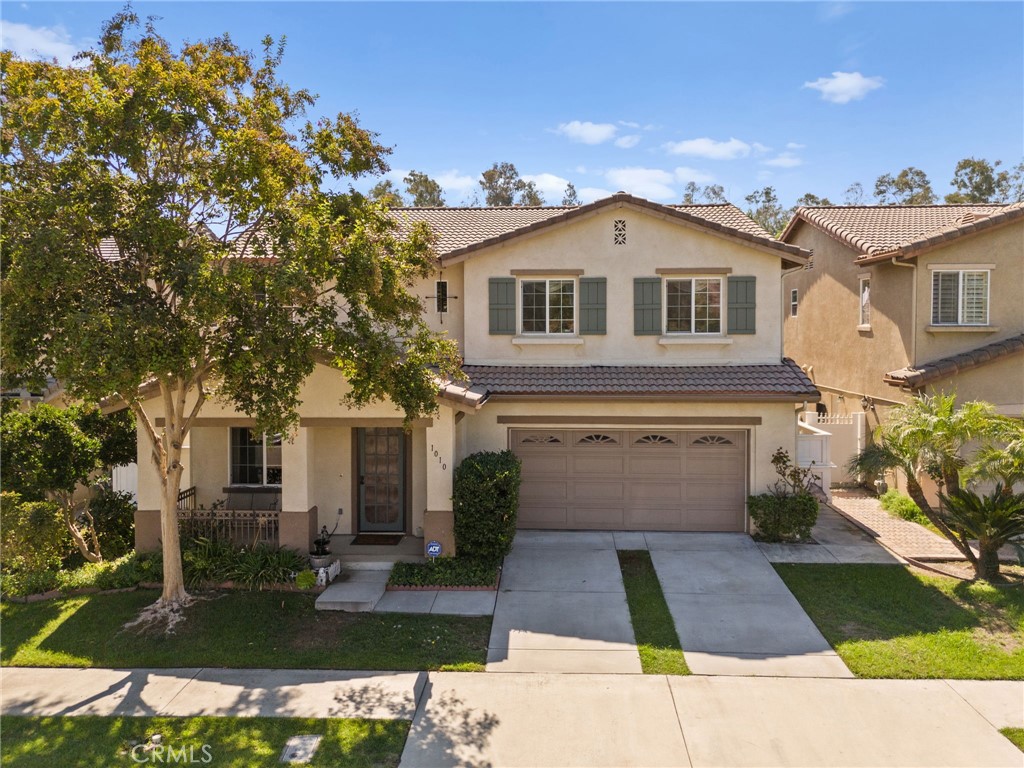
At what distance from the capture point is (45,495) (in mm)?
12242

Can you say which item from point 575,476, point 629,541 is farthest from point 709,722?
point 575,476

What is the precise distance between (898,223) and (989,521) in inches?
439

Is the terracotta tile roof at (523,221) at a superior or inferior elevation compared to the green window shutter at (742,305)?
superior

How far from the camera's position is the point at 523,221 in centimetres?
1788

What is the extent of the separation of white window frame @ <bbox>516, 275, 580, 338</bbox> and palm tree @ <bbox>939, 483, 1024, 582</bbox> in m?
7.51

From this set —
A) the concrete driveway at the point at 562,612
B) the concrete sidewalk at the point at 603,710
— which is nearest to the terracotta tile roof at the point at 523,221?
the concrete driveway at the point at 562,612

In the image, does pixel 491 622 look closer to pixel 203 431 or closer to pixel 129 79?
pixel 203 431

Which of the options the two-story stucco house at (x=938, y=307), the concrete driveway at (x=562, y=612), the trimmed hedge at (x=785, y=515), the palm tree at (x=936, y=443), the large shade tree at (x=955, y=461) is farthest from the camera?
the two-story stucco house at (x=938, y=307)

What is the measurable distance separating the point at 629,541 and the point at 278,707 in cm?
764

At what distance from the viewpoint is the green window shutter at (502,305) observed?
14.8 meters

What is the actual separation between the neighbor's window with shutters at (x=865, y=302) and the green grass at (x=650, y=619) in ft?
32.7

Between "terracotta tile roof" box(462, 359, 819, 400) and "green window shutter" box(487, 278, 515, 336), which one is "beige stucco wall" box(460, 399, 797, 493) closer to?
"terracotta tile roof" box(462, 359, 819, 400)

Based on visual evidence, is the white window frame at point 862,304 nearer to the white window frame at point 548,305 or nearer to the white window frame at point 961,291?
the white window frame at point 961,291

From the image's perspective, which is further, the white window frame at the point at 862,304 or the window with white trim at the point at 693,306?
the white window frame at the point at 862,304
